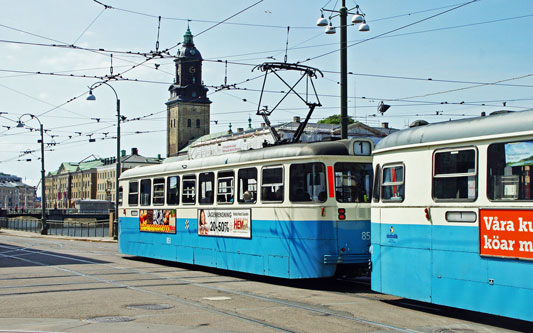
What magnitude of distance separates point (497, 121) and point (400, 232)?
2.53 metres

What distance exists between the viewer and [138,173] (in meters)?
21.0

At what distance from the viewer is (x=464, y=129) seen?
949cm

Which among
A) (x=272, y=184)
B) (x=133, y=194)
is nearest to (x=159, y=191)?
(x=133, y=194)

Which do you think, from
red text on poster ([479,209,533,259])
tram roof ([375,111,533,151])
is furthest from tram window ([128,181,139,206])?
red text on poster ([479,209,533,259])

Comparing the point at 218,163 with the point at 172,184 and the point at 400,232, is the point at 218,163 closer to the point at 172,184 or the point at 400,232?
the point at 172,184

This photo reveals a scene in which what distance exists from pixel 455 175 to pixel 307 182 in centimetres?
437

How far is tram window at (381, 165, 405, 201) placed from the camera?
35.0ft

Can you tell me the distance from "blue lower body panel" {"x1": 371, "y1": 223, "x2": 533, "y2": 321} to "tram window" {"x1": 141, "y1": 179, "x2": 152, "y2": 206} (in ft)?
33.7

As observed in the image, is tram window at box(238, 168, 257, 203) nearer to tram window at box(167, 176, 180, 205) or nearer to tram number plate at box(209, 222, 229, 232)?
tram number plate at box(209, 222, 229, 232)

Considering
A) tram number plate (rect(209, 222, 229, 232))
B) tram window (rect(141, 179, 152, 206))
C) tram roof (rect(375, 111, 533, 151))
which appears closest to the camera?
tram roof (rect(375, 111, 533, 151))

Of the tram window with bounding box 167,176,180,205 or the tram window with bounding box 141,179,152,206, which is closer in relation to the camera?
the tram window with bounding box 167,176,180,205

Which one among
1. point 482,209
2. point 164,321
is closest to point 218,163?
point 164,321

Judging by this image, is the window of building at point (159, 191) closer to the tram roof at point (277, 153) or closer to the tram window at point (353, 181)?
the tram roof at point (277, 153)

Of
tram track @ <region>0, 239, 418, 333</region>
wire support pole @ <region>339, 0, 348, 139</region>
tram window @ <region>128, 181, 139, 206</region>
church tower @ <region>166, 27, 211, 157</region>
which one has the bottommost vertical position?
tram track @ <region>0, 239, 418, 333</region>
